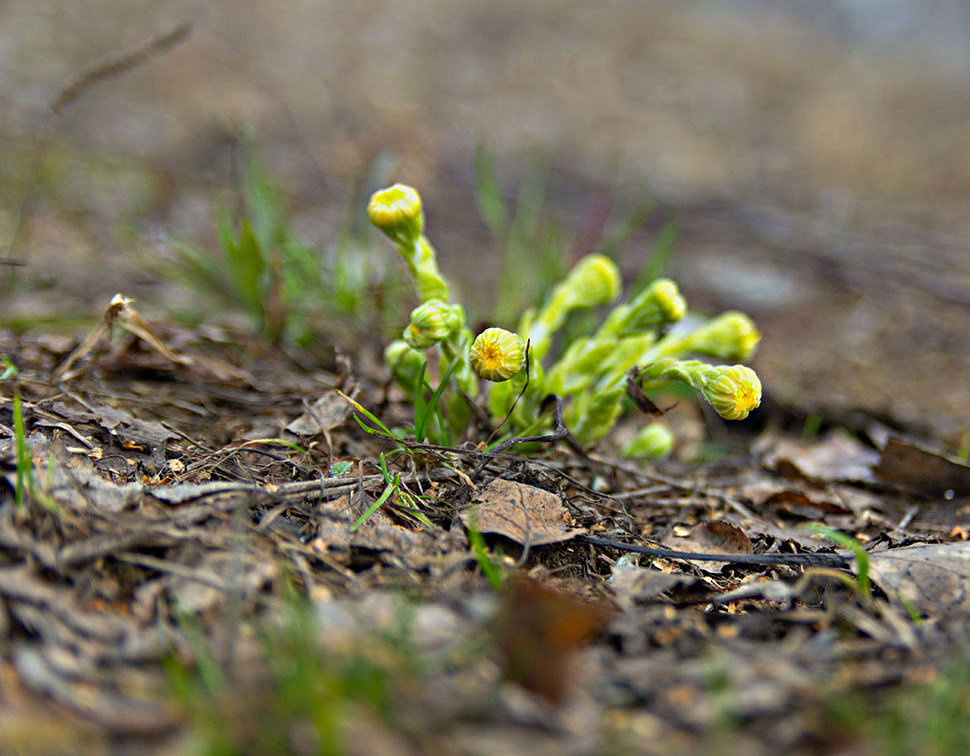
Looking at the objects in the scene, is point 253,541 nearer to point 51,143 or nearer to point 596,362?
point 596,362

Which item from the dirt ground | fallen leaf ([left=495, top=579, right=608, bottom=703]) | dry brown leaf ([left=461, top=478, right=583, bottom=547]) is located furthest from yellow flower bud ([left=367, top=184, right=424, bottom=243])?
fallen leaf ([left=495, top=579, right=608, bottom=703])

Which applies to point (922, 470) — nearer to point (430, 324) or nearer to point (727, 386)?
point (727, 386)

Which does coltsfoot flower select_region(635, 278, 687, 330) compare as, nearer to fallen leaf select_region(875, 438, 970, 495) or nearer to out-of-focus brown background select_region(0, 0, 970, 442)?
fallen leaf select_region(875, 438, 970, 495)

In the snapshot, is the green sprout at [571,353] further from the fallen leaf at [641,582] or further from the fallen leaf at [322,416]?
the fallen leaf at [641,582]

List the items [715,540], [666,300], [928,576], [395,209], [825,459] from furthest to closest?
[825,459] → [666,300] → [395,209] → [715,540] → [928,576]

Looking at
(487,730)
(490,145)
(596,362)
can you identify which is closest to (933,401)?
(596,362)

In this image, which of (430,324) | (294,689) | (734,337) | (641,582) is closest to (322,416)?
(430,324)

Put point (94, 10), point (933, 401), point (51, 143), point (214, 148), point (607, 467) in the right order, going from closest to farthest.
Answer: point (607, 467) → point (933, 401) → point (51, 143) → point (214, 148) → point (94, 10)
